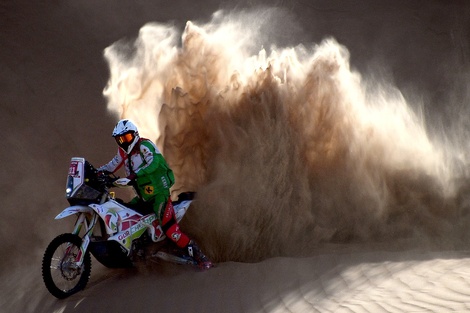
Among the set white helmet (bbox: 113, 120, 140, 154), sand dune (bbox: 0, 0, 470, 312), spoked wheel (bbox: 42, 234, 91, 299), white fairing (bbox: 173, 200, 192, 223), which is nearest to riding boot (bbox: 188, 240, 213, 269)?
sand dune (bbox: 0, 0, 470, 312)

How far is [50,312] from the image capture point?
277 inches

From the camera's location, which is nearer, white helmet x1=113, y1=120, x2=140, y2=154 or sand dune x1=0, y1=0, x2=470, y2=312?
sand dune x1=0, y1=0, x2=470, y2=312

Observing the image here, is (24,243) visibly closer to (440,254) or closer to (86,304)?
(86,304)

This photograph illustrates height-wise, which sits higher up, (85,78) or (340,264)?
(85,78)

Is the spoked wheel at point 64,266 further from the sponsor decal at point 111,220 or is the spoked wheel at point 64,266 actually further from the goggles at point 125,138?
the goggles at point 125,138

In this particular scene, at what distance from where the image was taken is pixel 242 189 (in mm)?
8250

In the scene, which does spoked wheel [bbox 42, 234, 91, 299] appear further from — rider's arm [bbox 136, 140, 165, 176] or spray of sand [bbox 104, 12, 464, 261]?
spray of sand [bbox 104, 12, 464, 261]

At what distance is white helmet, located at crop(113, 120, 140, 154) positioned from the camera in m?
7.39

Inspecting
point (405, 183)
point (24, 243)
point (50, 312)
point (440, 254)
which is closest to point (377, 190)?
point (405, 183)

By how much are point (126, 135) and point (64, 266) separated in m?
1.61

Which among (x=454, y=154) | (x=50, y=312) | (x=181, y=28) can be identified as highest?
(x=181, y=28)

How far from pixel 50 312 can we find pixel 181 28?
11121 millimetres

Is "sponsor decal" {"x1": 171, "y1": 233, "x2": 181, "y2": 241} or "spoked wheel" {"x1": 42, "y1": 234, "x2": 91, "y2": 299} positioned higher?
"sponsor decal" {"x1": 171, "y1": 233, "x2": 181, "y2": 241}

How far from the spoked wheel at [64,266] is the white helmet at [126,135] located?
3.90ft
